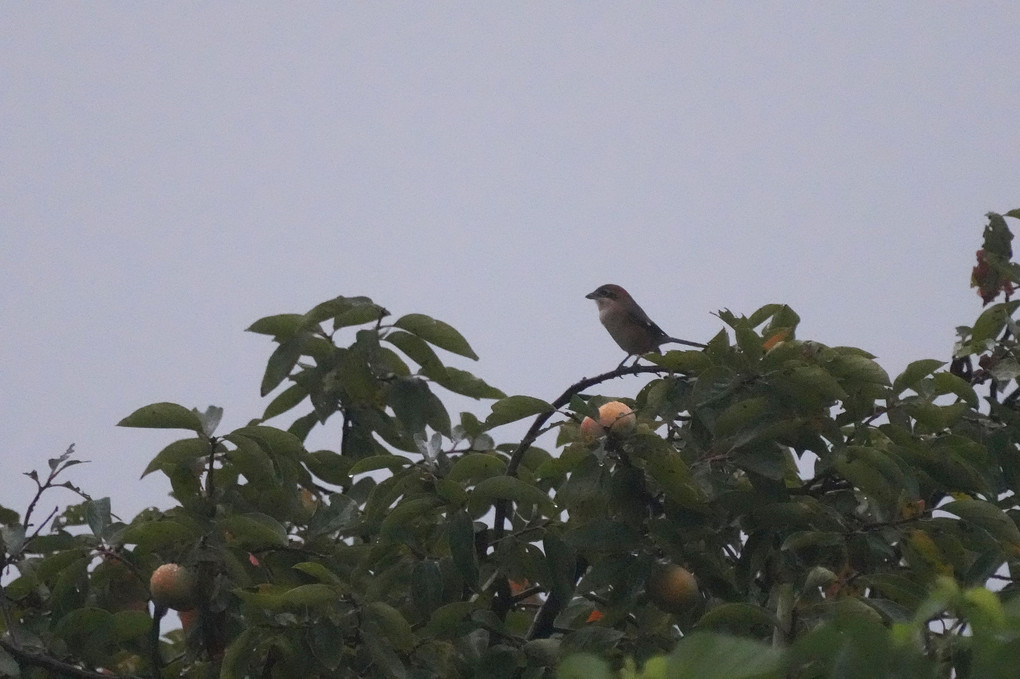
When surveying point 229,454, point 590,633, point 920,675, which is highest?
point 229,454

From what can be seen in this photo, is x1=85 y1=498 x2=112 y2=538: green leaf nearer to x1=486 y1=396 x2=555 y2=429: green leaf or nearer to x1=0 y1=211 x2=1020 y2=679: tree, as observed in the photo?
x1=0 y1=211 x2=1020 y2=679: tree

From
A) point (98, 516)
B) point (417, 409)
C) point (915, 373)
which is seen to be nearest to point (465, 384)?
point (417, 409)

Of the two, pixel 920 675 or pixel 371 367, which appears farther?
pixel 371 367

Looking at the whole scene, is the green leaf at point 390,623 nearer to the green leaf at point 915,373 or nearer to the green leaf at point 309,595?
the green leaf at point 309,595

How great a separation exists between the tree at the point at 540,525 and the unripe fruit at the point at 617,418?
1cm

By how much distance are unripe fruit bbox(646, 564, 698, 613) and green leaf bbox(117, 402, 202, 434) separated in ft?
5.20

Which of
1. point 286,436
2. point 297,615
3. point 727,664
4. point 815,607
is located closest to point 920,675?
point 727,664

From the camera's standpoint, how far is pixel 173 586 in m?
3.54

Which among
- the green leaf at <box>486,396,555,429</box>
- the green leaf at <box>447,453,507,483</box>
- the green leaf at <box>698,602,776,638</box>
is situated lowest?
the green leaf at <box>698,602,776,638</box>

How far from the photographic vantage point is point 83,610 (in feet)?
11.8

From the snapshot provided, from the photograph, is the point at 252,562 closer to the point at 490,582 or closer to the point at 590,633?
the point at 490,582

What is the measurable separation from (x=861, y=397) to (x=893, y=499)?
1.16 feet

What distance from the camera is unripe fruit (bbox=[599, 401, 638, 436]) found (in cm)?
324

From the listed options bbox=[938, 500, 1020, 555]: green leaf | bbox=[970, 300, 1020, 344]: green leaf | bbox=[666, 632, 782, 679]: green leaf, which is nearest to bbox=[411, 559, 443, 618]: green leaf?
bbox=[938, 500, 1020, 555]: green leaf
